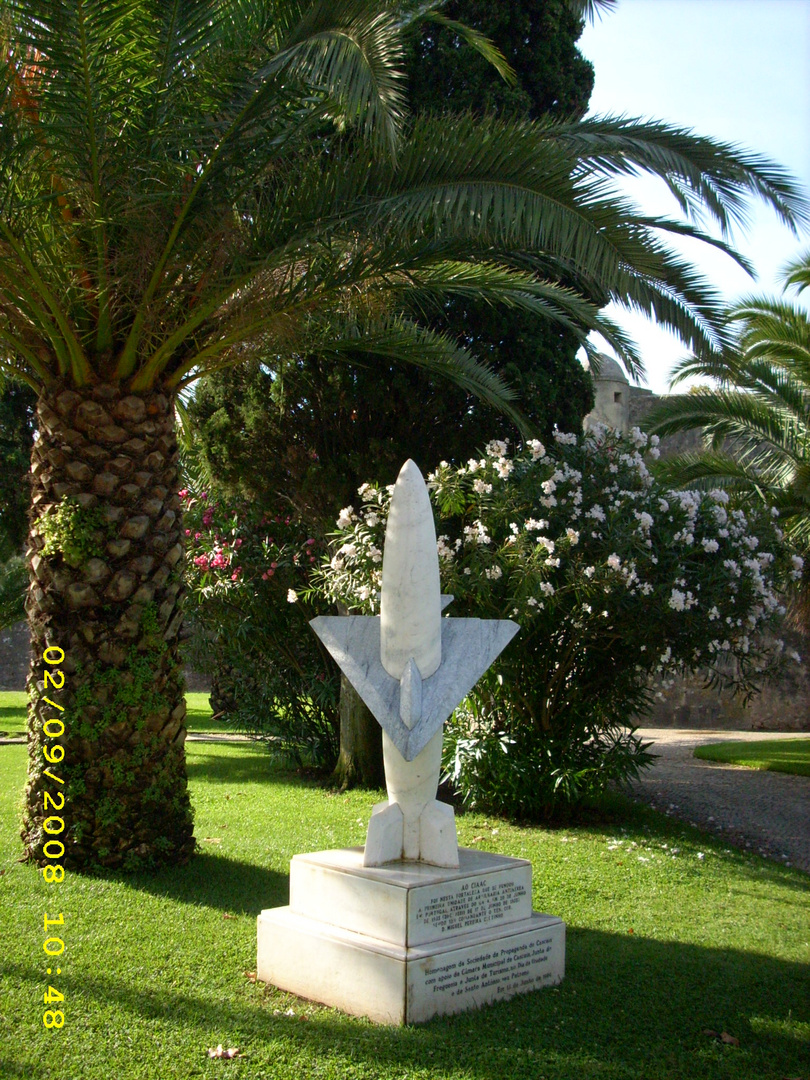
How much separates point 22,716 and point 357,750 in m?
8.84

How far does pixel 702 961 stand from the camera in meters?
5.25

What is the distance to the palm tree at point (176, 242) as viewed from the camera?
532 cm

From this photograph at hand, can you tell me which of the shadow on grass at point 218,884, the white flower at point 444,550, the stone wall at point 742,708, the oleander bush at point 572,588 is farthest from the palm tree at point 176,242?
the stone wall at point 742,708

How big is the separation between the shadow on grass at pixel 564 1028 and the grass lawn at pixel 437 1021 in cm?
1

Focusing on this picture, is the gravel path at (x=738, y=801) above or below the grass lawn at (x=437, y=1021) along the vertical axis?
above

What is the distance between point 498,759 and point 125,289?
483cm

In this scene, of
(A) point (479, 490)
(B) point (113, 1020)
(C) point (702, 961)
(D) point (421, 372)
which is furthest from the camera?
(D) point (421, 372)

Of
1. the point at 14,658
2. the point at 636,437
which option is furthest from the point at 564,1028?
the point at 14,658

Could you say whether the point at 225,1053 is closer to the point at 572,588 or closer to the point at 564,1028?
the point at 564,1028

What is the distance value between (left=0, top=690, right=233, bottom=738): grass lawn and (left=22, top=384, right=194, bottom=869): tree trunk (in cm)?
831

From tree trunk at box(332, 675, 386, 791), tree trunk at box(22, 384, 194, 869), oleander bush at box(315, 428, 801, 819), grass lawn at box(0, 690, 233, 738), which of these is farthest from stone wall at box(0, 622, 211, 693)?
tree trunk at box(22, 384, 194, 869)

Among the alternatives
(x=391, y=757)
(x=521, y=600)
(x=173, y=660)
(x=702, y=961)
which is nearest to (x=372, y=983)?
(x=391, y=757)

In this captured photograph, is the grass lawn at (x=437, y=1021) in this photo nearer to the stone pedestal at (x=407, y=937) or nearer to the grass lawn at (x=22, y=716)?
the stone pedestal at (x=407, y=937)

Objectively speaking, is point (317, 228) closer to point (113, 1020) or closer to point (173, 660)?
point (173, 660)
